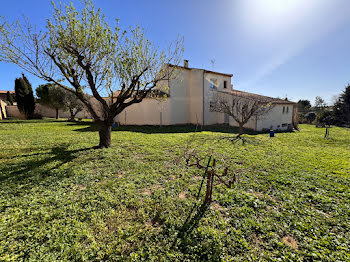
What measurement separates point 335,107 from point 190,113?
27.0 metres

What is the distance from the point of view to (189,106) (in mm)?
22094

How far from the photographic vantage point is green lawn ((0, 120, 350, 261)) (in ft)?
8.09

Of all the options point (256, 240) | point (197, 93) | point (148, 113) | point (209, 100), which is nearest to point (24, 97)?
point (148, 113)

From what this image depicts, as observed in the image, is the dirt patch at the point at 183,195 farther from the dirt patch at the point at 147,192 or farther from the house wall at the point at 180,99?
the house wall at the point at 180,99

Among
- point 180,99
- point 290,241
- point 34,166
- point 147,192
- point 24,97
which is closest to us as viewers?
point 290,241

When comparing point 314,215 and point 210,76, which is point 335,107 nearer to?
point 210,76

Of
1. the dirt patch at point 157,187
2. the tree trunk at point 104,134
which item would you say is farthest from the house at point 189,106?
the dirt patch at point 157,187

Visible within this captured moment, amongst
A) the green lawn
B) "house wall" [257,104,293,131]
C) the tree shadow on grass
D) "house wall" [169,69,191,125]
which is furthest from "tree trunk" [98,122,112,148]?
"house wall" [257,104,293,131]

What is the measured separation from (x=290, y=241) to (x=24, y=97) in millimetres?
36109

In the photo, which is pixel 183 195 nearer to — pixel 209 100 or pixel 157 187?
pixel 157 187

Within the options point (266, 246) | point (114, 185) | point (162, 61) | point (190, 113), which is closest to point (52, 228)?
point (114, 185)

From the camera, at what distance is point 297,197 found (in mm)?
4023

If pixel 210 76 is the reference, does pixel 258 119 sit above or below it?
below

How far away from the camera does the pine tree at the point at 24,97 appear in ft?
83.2
